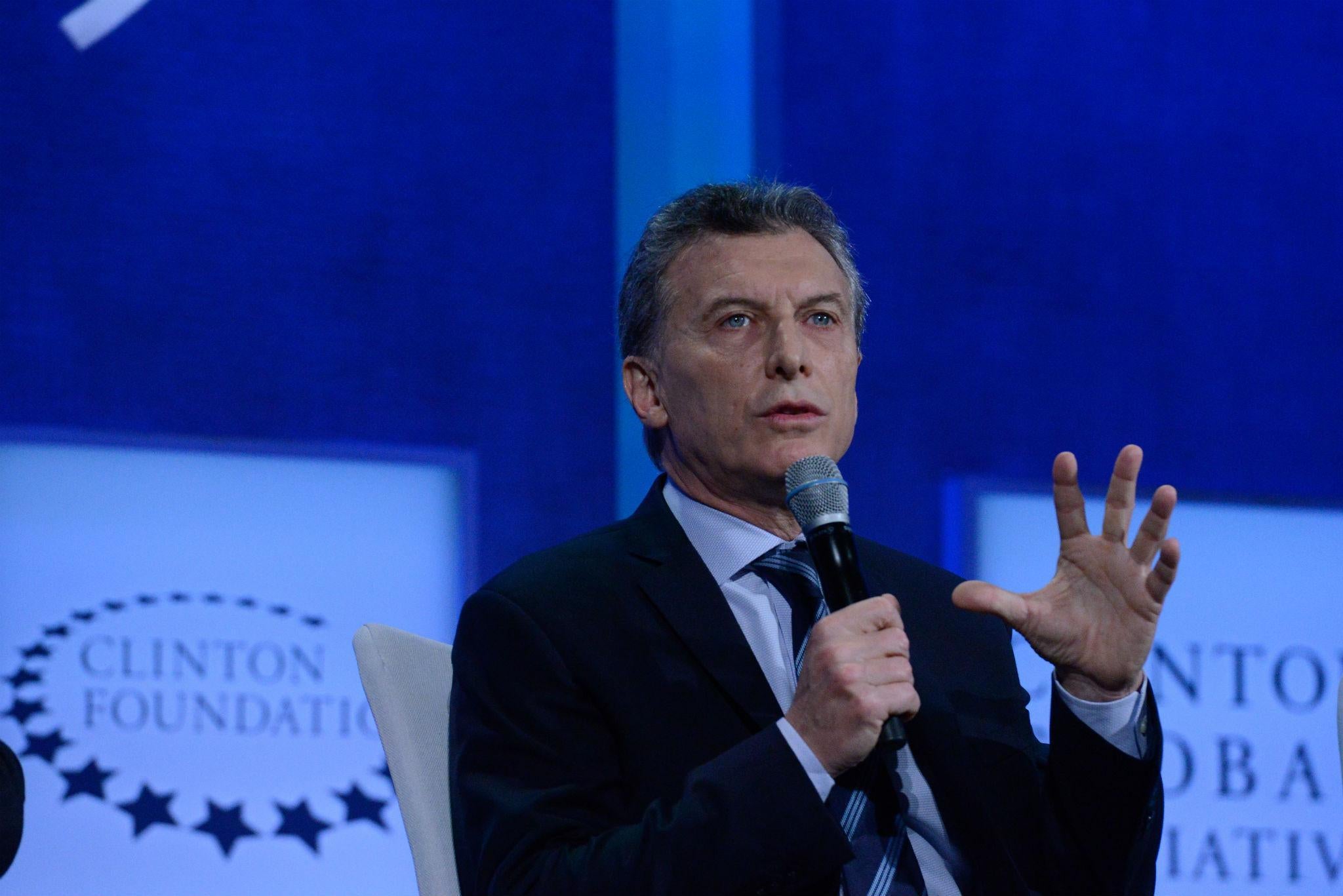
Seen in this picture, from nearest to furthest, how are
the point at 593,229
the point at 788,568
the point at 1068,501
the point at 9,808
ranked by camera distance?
the point at 9,808, the point at 1068,501, the point at 788,568, the point at 593,229

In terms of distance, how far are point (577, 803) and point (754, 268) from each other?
0.72 m

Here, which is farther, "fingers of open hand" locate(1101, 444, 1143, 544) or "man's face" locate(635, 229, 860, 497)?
"man's face" locate(635, 229, 860, 497)

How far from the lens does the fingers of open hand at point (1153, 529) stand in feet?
4.60

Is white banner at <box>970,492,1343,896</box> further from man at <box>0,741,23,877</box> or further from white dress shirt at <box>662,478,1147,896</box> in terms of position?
man at <box>0,741,23,877</box>

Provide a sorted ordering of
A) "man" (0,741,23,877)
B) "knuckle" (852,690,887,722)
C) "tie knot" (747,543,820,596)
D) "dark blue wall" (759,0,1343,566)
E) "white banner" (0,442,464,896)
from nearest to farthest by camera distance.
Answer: "knuckle" (852,690,887,722) → "man" (0,741,23,877) → "tie knot" (747,543,820,596) → "white banner" (0,442,464,896) → "dark blue wall" (759,0,1343,566)

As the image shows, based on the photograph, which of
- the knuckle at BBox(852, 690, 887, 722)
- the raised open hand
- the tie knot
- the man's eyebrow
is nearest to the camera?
the knuckle at BBox(852, 690, 887, 722)

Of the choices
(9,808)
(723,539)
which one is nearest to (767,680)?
(723,539)

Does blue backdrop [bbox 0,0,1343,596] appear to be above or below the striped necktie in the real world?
above

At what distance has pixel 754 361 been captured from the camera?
1.70 m

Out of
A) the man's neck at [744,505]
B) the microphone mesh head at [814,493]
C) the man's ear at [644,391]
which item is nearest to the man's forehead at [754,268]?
the man's ear at [644,391]

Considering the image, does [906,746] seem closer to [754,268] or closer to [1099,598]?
[1099,598]

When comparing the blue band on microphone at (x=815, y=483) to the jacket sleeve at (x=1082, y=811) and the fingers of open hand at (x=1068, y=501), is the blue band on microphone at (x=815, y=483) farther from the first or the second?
the jacket sleeve at (x=1082, y=811)

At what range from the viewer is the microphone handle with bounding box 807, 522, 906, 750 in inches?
51.7

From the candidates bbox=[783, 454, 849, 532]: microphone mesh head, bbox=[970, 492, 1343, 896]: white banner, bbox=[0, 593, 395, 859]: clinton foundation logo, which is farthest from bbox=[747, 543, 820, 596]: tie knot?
bbox=[970, 492, 1343, 896]: white banner
